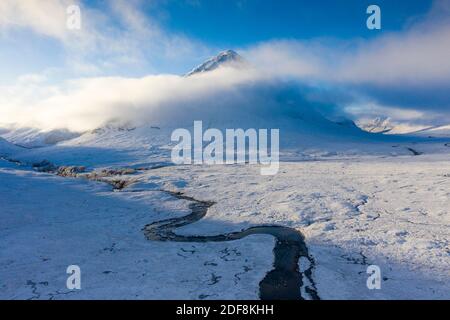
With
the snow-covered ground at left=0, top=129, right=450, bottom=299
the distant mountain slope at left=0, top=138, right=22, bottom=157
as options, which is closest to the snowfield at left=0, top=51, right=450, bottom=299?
the snow-covered ground at left=0, top=129, right=450, bottom=299

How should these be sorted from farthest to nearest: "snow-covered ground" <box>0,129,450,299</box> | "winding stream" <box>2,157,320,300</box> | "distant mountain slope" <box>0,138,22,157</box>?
"distant mountain slope" <box>0,138,22,157</box>
"snow-covered ground" <box>0,129,450,299</box>
"winding stream" <box>2,157,320,300</box>

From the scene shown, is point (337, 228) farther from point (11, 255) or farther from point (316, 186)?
point (11, 255)

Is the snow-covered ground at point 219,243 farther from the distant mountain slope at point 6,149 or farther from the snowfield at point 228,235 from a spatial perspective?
the distant mountain slope at point 6,149

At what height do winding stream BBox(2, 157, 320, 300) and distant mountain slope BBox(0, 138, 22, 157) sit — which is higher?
distant mountain slope BBox(0, 138, 22, 157)

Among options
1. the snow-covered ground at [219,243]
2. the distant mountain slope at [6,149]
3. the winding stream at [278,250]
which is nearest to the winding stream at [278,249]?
the winding stream at [278,250]

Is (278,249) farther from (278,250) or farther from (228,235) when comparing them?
(228,235)

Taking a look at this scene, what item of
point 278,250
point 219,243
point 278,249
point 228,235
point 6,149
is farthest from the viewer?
point 6,149

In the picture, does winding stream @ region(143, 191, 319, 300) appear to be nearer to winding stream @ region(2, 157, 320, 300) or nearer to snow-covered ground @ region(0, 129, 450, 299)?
winding stream @ region(2, 157, 320, 300)

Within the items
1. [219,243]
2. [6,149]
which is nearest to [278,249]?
[219,243]

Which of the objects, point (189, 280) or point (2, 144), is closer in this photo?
point (189, 280)

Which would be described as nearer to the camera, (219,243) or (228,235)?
(219,243)

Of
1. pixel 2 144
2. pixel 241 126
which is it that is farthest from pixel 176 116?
pixel 2 144
